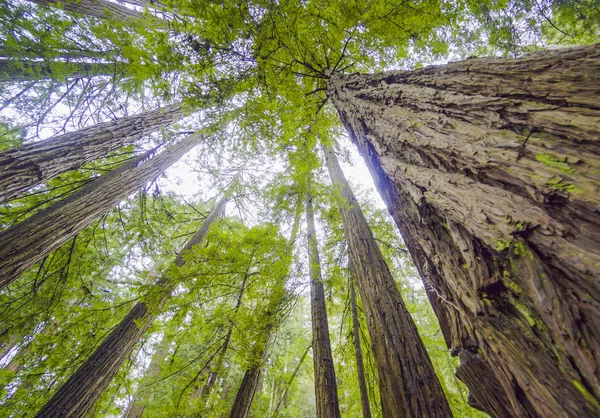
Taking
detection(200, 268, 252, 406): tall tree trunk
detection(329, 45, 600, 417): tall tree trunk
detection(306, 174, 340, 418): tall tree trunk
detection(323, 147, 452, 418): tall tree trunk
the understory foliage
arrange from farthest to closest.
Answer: detection(200, 268, 252, 406): tall tree trunk → detection(306, 174, 340, 418): tall tree trunk → the understory foliage → detection(323, 147, 452, 418): tall tree trunk → detection(329, 45, 600, 417): tall tree trunk

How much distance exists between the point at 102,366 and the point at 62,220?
2.12 meters

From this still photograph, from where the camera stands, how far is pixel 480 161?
82 cm

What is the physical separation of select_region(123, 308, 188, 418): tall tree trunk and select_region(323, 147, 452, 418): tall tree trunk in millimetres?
2670

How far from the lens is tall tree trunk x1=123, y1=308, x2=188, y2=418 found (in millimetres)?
3510

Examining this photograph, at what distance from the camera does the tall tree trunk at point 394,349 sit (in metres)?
2.10

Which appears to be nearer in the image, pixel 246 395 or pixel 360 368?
pixel 246 395

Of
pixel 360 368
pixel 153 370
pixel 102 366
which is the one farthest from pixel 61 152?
pixel 153 370

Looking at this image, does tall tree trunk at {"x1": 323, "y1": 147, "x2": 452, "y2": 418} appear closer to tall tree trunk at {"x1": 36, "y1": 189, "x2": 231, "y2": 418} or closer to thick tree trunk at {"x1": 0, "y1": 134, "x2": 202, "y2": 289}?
tall tree trunk at {"x1": 36, "y1": 189, "x2": 231, "y2": 418}

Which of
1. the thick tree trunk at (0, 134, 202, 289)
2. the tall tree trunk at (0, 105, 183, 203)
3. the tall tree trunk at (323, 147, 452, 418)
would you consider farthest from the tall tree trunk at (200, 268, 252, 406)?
the tall tree trunk at (0, 105, 183, 203)

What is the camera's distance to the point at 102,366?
11.0ft

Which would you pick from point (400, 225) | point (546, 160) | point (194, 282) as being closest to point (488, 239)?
point (546, 160)

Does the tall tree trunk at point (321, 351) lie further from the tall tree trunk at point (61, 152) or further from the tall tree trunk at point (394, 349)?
the tall tree trunk at point (61, 152)

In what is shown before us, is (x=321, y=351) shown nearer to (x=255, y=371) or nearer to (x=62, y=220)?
(x=255, y=371)

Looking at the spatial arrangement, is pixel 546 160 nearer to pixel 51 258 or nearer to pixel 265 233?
pixel 265 233
